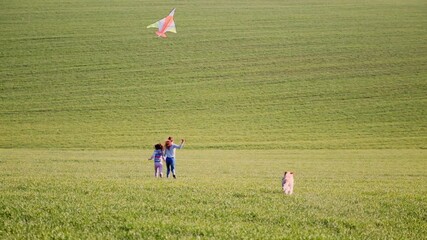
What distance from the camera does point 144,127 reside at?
38.2 meters

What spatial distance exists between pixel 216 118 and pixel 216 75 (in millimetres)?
9942

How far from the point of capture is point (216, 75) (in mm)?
49344

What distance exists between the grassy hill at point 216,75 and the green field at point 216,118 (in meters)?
0.23

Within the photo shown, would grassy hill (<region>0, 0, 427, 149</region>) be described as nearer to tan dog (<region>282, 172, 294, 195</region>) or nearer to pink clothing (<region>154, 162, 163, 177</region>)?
pink clothing (<region>154, 162, 163, 177</region>)

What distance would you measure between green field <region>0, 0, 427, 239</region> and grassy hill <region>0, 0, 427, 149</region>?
228mm

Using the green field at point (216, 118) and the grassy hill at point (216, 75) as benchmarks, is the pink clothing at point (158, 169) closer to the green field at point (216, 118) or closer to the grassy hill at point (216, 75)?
the green field at point (216, 118)

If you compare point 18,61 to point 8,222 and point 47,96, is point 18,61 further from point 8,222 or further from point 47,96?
point 8,222

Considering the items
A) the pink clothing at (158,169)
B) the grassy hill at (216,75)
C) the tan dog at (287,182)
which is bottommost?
the tan dog at (287,182)

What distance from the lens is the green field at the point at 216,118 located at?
9.38 m

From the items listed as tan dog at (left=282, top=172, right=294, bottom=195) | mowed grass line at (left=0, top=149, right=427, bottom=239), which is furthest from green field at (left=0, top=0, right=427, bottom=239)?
tan dog at (left=282, top=172, right=294, bottom=195)

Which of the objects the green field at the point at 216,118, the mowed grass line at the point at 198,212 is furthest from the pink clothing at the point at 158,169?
the mowed grass line at the point at 198,212

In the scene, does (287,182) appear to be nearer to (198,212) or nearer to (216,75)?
(198,212)

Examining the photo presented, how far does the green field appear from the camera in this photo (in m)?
9.38

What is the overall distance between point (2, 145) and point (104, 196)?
26.1 meters
